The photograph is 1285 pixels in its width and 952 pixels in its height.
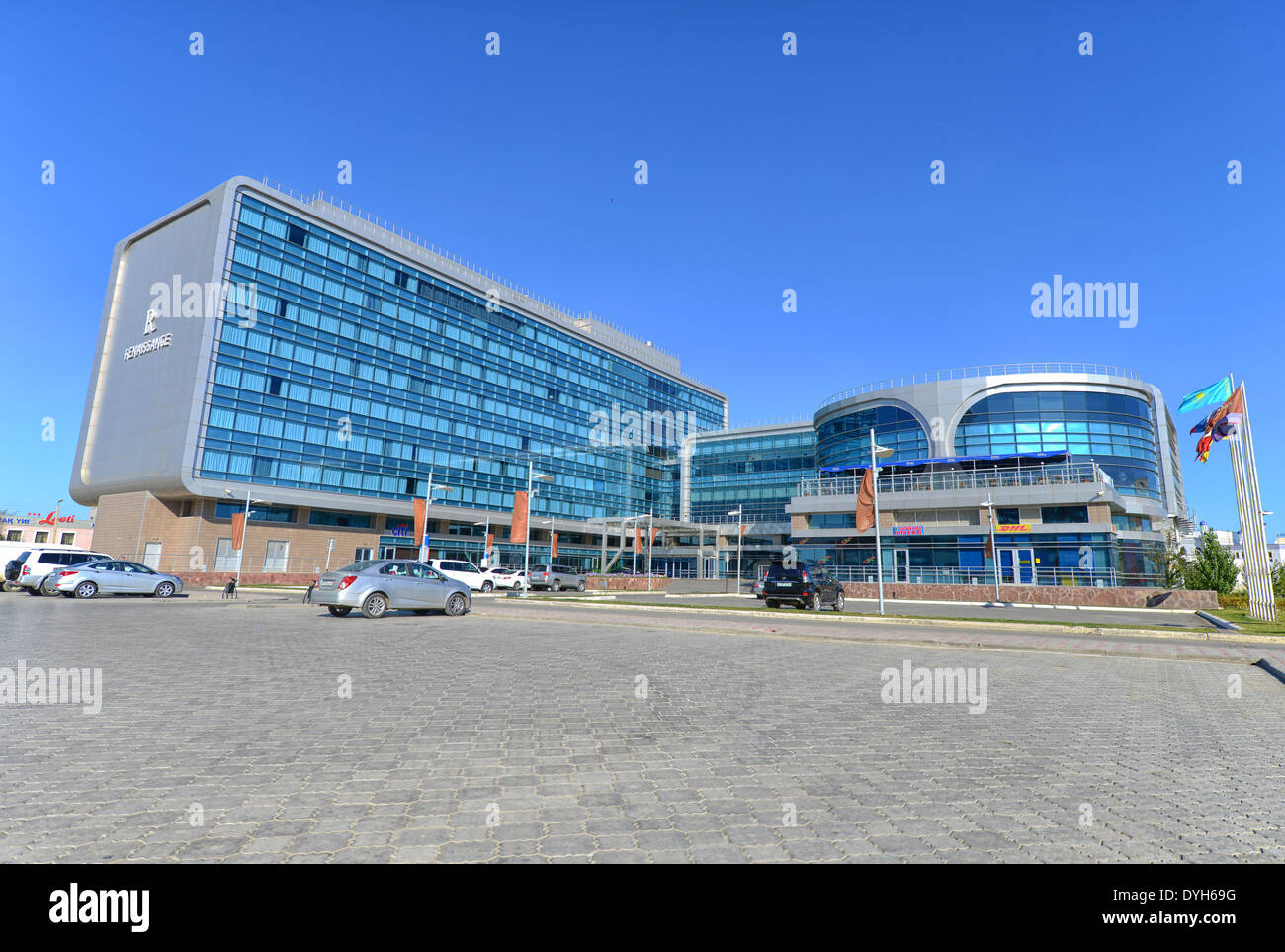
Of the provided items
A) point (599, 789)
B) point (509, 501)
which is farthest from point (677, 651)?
point (509, 501)

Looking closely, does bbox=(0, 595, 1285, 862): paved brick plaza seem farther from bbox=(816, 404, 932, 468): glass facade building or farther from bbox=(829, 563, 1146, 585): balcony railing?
bbox=(816, 404, 932, 468): glass facade building

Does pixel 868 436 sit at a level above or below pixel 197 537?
above

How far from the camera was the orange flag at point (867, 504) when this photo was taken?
87.1 feet

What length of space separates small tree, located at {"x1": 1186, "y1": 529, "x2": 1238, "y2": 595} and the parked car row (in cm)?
4941

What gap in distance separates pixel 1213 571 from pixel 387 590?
39.7 m

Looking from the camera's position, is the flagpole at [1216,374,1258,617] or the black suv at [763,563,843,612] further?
the black suv at [763,563,843,612]

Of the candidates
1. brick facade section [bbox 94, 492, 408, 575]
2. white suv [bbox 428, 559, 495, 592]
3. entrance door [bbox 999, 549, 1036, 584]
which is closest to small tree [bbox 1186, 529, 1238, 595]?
entrance door [bbox 999, 549, 1036, 584]

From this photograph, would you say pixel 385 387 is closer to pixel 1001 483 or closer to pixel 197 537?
pixel 197 537

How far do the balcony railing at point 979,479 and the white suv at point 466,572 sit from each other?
24.3 meters

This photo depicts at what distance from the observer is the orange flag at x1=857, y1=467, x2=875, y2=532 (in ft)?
87.1

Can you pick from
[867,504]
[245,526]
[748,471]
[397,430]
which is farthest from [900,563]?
[245,526]

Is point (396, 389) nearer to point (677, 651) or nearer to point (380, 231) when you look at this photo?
point (380, 231)

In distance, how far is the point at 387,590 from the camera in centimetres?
1877

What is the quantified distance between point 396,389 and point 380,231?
1487 cm
